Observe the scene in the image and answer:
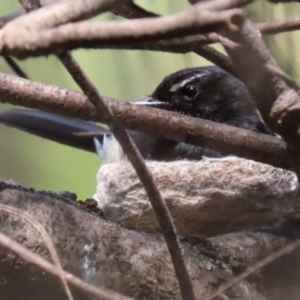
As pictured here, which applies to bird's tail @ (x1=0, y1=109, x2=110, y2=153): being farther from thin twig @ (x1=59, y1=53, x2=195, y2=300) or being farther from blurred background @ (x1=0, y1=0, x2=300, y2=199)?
thin twig @ (x1=59, y1=53, x2=195, y2=300)

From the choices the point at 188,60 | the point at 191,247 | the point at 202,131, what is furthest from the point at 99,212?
the point at 188,60

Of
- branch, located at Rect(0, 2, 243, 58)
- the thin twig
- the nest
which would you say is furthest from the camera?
the nest

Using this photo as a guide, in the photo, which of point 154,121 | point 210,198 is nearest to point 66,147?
point 210,198

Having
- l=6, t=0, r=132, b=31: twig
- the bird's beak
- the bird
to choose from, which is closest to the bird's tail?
the bird

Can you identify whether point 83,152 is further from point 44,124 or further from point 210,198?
point 210,198

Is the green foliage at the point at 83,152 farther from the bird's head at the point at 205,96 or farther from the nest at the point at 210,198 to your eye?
the nest at the point at 210,198

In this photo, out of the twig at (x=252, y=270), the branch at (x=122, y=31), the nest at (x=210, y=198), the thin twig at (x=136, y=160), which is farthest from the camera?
the nest at (x=210, y=198)

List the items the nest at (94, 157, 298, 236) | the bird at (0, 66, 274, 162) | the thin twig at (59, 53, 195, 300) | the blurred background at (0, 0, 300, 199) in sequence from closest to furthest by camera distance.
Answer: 1. the thin twig at (59, 53, 195, 300)
2. the nest at (94, 157, 298, 236)
3. the bird at (0, 66, 274, 162)
4. the blurred background at (0, 0, 300, 199)

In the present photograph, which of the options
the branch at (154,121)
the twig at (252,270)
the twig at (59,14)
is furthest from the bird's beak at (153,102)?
the twig at (59,14)
